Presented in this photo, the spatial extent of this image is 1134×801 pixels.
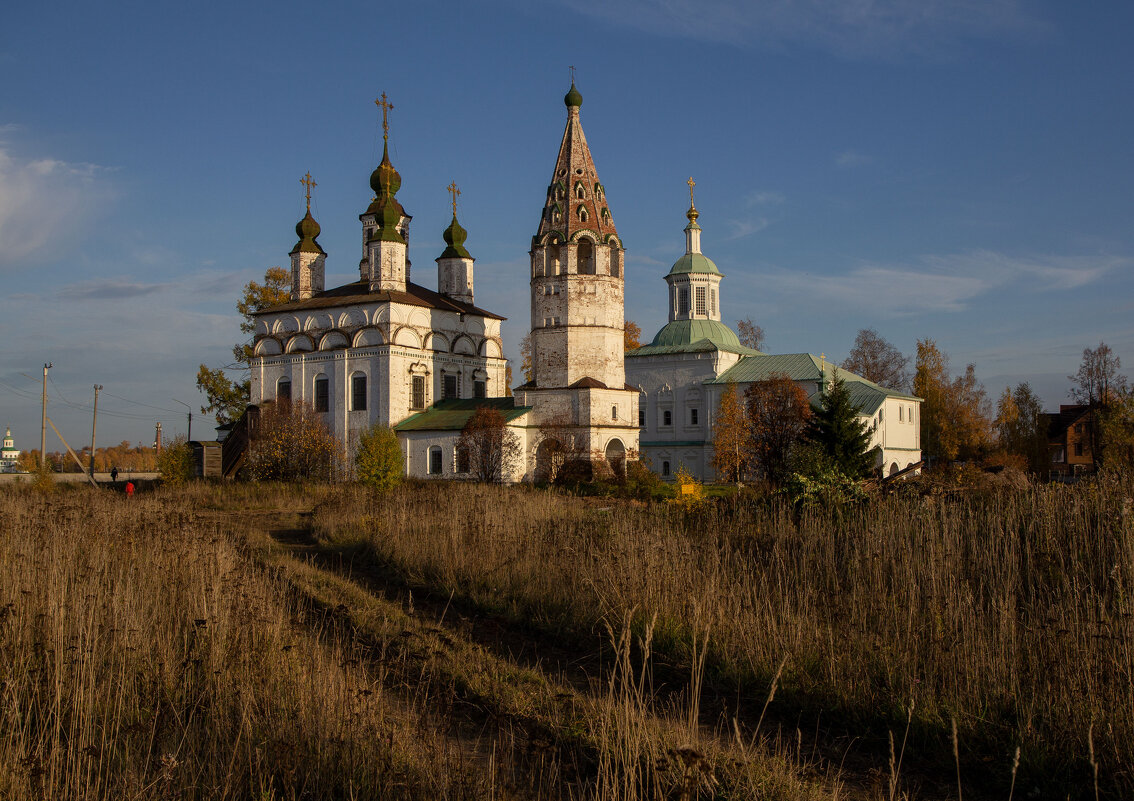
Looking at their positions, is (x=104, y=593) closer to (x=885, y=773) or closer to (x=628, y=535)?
(x=628, y=535)

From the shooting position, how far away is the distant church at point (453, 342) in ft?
109

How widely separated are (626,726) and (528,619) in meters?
4.26

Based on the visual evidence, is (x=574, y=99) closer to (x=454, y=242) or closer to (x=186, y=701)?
(x=454, y=242)

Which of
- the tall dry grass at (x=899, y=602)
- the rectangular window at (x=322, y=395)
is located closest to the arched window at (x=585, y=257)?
the rectangular window at (x=322, y=395)

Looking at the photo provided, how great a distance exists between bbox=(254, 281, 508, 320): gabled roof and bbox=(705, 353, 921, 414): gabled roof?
1168cm

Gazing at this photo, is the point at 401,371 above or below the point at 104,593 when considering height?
above

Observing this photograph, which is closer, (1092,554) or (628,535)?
(1092,554)

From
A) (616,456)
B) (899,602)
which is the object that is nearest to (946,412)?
(616,456)

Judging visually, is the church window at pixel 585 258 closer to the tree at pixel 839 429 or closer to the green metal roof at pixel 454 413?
the green metal roof at pixel 454 413

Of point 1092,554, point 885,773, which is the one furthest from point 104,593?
point 1092,554

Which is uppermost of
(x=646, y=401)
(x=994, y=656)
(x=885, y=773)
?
(x=646, y=401)

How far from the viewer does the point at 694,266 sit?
48844 mm

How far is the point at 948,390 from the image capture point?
49.4 metres

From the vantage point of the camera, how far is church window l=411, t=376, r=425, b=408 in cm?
3800
